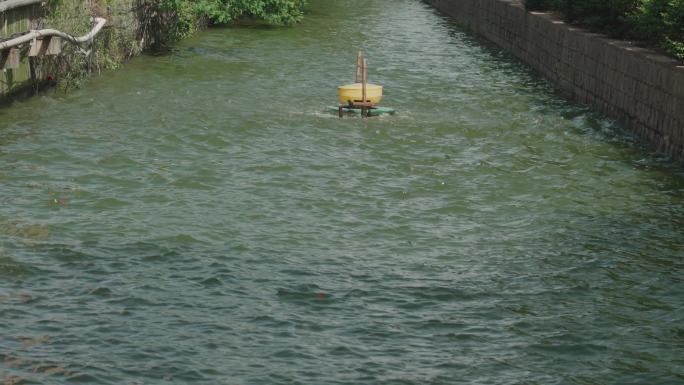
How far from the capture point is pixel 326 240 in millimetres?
15531

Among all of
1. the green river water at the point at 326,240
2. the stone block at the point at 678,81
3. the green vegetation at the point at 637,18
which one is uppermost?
the green vegetation at the point at 637,18

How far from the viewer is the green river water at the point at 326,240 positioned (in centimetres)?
1173

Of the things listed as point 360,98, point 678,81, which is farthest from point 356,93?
point 678,81

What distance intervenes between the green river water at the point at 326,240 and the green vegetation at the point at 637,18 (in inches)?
70.5

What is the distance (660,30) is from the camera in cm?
2262

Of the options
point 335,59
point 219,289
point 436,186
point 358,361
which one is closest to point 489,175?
point 436,186

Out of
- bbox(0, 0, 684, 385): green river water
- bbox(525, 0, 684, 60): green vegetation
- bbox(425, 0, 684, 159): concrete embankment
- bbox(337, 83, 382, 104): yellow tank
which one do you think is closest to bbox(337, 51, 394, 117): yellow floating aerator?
bbox(337, 83, 382, 104): yellow tank

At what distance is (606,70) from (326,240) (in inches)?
416

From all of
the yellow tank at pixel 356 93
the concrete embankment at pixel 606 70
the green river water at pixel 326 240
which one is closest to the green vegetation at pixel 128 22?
the green river water at pixel 326 240

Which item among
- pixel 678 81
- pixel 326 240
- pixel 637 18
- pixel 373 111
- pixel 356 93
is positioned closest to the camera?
pixel 326 240

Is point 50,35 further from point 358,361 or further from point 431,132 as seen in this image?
point 358,361

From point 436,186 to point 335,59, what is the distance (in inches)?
519

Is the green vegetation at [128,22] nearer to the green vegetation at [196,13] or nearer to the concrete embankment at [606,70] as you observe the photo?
the green vegetation at [196,13]

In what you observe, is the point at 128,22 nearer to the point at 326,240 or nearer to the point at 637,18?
the point at 637,18
